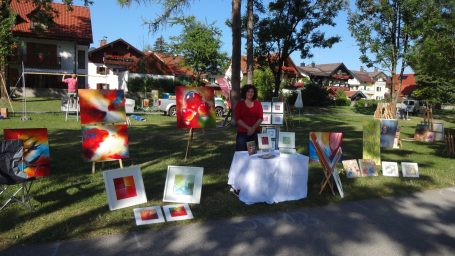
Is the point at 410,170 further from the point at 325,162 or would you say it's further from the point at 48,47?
the point at 48,47

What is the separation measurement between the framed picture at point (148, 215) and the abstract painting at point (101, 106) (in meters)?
2.78

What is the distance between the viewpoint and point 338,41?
81.7 feet

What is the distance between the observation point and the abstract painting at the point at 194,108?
28.9 feet

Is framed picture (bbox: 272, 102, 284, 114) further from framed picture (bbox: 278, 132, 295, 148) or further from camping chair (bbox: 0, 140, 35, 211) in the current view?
camping chair (bbox: 0, 140, 35, 211)

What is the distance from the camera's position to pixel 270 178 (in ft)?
19.7

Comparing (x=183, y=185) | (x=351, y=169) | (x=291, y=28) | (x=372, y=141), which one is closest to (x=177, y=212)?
(x=183, y=185)

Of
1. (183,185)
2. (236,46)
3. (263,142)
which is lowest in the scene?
(183,185)

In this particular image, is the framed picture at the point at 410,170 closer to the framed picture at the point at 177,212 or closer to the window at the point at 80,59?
the framed picture at the point at 177,212

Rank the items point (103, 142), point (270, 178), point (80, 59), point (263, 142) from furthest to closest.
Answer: point (80, 59) → point (103, 142) → point (263, 142) → point (270, 178)

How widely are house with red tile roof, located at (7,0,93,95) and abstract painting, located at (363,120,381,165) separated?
102 ft

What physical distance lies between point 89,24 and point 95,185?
116 feet

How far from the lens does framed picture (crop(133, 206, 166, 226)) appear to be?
16.4 ft

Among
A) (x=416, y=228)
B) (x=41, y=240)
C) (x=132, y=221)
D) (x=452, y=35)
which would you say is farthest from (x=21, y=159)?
(x=452, y=35)

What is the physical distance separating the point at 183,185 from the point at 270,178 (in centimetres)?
135
